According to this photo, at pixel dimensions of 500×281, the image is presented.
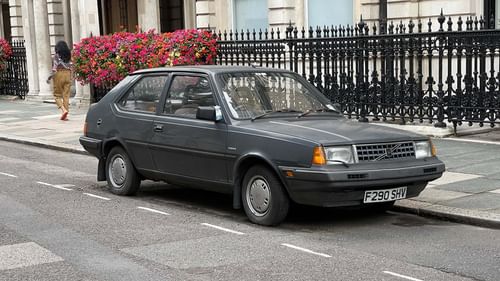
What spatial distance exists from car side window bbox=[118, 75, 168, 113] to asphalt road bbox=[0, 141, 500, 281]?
3.76 feet

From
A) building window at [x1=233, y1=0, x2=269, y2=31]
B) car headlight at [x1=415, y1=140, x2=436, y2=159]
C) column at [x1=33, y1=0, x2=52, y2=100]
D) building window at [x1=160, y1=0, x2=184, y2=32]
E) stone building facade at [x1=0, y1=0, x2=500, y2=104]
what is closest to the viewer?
car headlight at [x1=415, y1=140, x2=436, y2=159]

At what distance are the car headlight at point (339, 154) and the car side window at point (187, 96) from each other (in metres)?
1.68

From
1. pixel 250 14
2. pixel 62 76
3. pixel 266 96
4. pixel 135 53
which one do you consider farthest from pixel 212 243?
pixel 250 14

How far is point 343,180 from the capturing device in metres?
6.91

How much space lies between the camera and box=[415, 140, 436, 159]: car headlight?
754 cm

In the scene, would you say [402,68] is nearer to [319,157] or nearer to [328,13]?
[328,13]

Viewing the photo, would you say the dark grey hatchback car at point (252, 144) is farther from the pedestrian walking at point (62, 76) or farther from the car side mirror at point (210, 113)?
the pedestrian walking at point (62, 76)

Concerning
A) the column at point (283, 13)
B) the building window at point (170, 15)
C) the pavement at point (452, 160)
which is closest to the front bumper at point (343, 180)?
the pavement at point (452, 160)

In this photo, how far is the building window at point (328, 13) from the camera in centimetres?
1916

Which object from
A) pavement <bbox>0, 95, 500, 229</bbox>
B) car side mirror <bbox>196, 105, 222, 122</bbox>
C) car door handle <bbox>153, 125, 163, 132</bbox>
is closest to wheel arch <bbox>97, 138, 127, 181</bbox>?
car door handle <bbox>153, 125, 163, 132</bbox>

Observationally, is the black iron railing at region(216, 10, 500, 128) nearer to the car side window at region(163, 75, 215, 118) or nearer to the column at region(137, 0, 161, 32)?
the car side window at region(163, 75, 215, 118)

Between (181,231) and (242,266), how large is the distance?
1.43 meters

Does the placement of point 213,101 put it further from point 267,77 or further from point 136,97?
point 136,97

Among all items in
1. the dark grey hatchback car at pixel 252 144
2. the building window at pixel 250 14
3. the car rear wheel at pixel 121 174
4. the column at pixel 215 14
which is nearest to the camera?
the dark grey hatchback car at pixel 252 144
